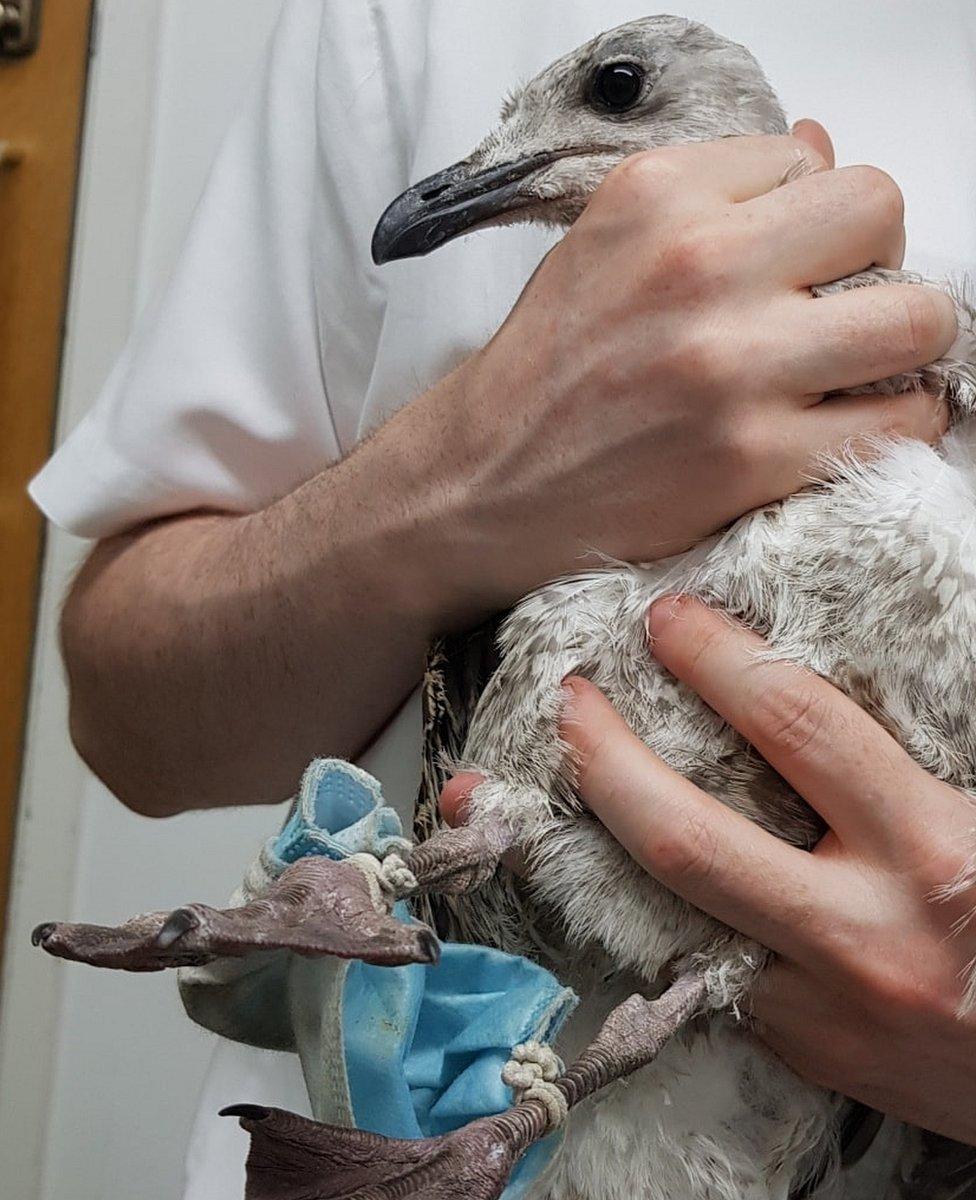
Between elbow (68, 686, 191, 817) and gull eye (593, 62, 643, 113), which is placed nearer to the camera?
gull eye (593, 62, 643, 113)

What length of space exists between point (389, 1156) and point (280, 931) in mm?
154

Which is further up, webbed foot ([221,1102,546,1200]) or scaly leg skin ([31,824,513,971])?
scaly leg skin ([31,824,513,971])

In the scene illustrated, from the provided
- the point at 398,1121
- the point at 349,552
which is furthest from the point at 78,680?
the point at 398,1121

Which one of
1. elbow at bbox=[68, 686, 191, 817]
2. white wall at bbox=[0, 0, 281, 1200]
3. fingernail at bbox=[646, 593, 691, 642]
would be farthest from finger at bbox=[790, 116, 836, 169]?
white wall at bbox=[0, 0, 281, 1200]

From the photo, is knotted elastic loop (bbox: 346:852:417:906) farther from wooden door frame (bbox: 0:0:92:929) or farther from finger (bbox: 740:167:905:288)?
wooden door frame (bbox: 0:0:92:929)

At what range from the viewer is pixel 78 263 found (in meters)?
2.60

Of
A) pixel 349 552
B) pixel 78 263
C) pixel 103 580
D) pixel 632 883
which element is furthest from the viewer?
pixel 78 263

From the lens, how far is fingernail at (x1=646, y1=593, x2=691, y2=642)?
0.94 metres

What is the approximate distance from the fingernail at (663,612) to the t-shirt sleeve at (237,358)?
20.6 inches

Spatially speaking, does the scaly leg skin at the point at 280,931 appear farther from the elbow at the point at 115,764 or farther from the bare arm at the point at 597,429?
the elbow at the point at 115,764

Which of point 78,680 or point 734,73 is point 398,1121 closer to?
point 78,680

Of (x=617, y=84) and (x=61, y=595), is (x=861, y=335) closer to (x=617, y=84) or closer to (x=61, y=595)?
(x=617, y=84)

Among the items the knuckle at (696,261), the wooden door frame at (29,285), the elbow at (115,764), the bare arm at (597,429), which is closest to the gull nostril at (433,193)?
the bare arm at (597,429)

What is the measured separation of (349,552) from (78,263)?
1.73 metres
